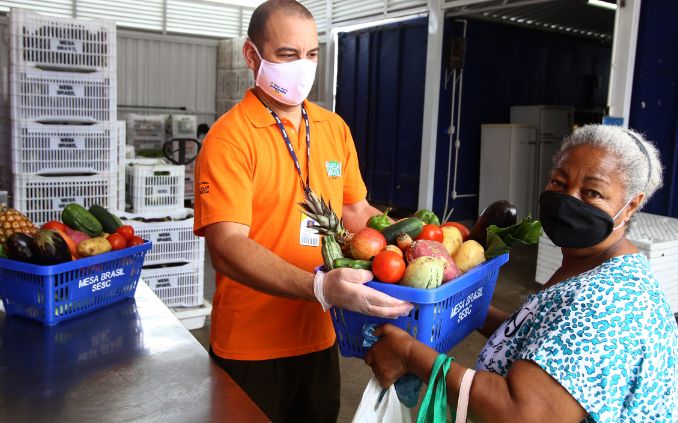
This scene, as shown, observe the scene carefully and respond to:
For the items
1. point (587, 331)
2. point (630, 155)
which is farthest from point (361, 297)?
point (630, 155)

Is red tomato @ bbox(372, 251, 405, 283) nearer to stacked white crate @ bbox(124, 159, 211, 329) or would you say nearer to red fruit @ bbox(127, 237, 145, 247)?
red fruit @ bbox(127, 237, 145, 247)

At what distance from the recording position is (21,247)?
1.99m

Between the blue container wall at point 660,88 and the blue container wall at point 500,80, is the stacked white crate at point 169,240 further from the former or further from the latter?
the blue container wall at point 500,80

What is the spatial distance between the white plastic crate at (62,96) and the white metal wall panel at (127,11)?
6635 millimetres

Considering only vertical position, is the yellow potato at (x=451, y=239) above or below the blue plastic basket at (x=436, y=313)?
above

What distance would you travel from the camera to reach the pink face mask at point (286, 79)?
1.94 metres

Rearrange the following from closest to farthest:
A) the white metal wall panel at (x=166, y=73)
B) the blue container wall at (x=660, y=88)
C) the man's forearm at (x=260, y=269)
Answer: the man's forearm at (x=260, y=269), the blue container wall at (x=660, y=88), the white metal wall panel at (x=166, y=73)

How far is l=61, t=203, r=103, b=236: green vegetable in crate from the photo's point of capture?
7.70ft

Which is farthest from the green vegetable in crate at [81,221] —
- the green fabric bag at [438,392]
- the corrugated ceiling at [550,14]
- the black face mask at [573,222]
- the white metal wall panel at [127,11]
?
the white metal wall panel at [127,11]

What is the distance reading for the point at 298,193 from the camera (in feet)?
6.38

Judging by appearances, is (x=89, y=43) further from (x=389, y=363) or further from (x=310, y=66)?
(x=389, y=363)

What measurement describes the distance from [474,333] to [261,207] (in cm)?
351

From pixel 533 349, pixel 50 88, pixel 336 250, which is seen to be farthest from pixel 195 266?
pixel 533 349

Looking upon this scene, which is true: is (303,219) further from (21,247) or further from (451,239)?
(21,247)
